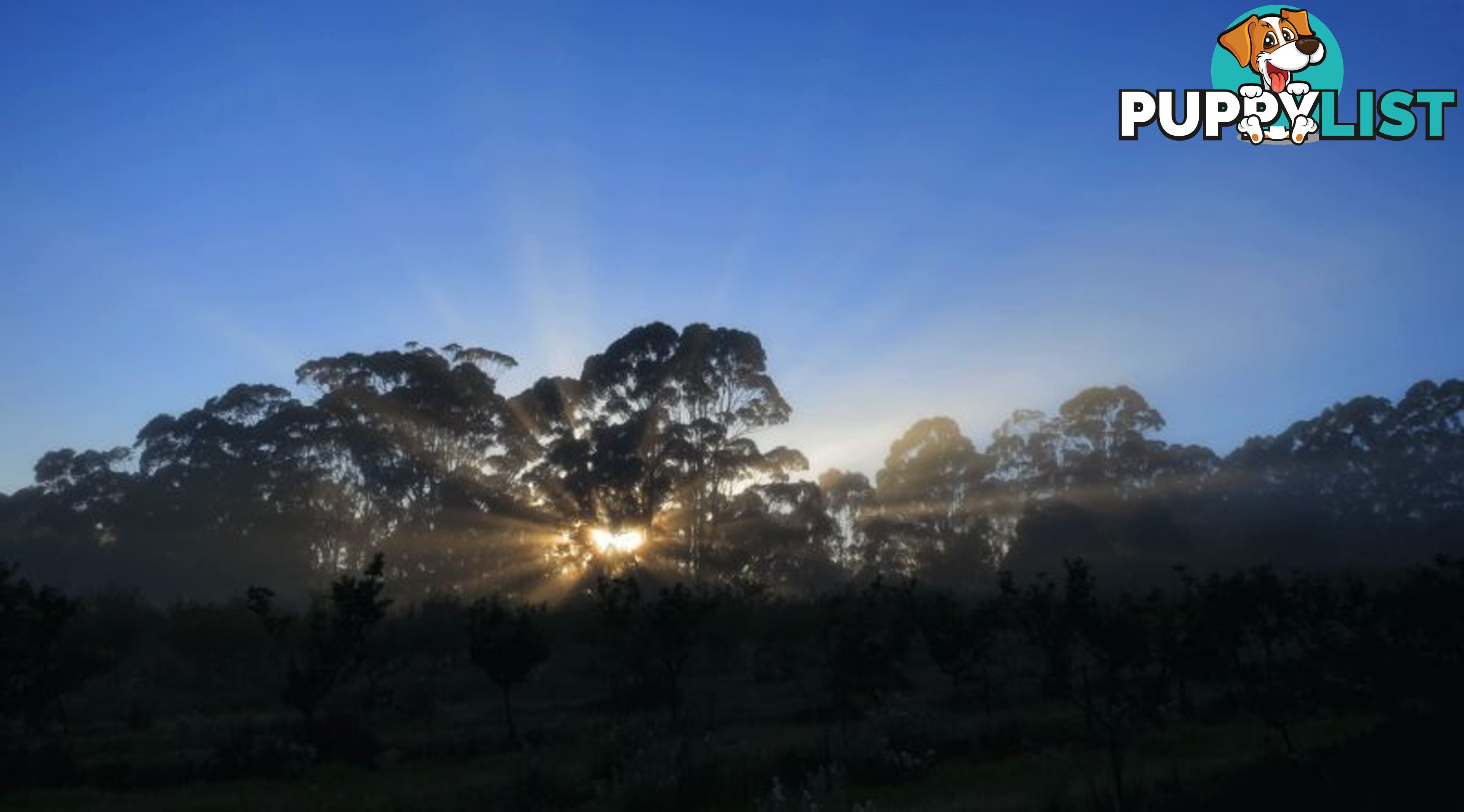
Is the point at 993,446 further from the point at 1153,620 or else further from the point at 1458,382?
the point at 1153,620

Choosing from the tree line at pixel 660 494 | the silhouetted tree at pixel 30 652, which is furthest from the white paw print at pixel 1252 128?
the tree line at pixel 660 494

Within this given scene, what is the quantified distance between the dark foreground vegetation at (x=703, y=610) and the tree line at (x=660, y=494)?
0.17 meters

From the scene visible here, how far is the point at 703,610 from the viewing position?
24047 millimetres

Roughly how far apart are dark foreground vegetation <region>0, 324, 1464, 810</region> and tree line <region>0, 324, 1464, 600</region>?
170 mm

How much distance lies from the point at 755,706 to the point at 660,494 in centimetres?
1953

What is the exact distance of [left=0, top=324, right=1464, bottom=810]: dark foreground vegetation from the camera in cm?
Answer: 1543

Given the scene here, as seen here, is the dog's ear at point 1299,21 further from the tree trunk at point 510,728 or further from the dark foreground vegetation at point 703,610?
the tree trunk at point 510,728

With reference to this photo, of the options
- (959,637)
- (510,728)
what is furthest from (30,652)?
(959,637)

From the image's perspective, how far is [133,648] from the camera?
3012 cm

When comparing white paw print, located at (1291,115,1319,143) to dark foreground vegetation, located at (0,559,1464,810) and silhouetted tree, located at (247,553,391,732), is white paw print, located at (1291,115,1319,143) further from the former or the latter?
silhouetted tree, located at (247,553,391,732)

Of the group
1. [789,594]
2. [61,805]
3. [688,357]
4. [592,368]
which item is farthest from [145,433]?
[61,805]

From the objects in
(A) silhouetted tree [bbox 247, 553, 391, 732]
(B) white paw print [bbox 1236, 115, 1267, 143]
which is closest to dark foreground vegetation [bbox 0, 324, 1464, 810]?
(A) silhouetted tree [bbox 247, 553, 391, 732]

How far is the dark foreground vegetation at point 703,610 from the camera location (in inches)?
607

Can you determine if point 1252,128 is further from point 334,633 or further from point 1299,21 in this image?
point 334,633
